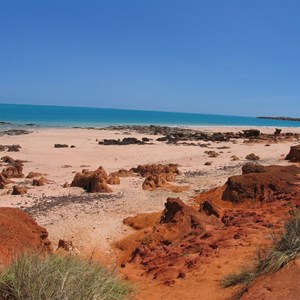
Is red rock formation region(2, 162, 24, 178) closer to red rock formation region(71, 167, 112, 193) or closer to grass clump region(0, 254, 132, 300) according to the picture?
red rock formation region(71, 167, 112, 193)

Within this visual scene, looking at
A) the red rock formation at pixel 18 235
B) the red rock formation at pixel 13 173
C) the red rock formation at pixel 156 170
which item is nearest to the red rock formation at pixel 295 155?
the red rock formation at pixel 156 170

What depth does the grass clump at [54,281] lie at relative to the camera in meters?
3.92

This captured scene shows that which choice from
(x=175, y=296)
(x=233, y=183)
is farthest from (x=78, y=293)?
(x=233, y=183)

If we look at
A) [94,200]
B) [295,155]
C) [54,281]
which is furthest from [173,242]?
[295,155]

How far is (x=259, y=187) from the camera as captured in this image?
34.8 ft

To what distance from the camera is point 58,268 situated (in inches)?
175

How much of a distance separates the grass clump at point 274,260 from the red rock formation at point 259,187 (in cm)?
485

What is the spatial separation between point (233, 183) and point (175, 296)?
574 centimetres

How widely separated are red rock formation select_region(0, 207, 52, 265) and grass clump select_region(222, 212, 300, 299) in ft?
10.0

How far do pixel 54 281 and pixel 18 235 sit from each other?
9.64ft

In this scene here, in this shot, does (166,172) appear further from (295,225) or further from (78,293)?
(78,293)

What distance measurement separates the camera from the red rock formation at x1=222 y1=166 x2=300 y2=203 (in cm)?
1038

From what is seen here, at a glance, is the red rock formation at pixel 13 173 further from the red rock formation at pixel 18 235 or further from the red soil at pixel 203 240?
the red rock formation at pixel 18 235

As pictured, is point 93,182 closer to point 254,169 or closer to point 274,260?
point 254,169
